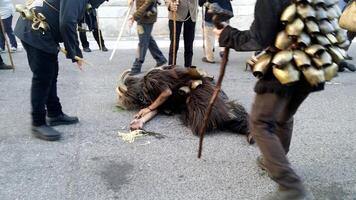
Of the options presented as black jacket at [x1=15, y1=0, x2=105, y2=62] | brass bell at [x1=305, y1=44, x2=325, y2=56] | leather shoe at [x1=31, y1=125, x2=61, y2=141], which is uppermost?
brass bell at [x1=305, y1=44, x2=325, y2=56]

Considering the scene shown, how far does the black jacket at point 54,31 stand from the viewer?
3508 millimetres

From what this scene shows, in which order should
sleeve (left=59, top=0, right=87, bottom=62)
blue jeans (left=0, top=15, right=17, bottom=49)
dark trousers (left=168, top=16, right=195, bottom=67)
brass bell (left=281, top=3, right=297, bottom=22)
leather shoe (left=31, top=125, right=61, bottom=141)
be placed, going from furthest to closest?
blue jeans (left=0, top=15, right=17, bottom=49)
dark trousers (left=168, top=16, right=195, bottom=67)
leather shoe (left=31, top=125, right=61, bottom=141)
sleeve (left=59, top=0, right=87, bottom=62)
brass bell (left=281, top=3, right=297, bottom=22)

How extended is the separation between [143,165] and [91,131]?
0.93 m

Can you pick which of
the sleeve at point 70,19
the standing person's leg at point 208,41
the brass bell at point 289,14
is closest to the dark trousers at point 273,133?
the brass bell at point 289,14

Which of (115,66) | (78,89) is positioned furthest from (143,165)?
(115,66)

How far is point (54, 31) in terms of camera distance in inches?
145

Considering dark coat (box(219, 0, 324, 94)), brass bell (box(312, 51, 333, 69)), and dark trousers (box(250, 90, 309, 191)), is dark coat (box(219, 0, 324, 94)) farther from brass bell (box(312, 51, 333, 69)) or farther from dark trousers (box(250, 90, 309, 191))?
brass bell (box(312, 51, 333, 69))

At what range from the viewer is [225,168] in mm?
3451

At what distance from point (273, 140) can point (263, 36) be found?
0.67m

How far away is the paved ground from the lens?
3.11 m

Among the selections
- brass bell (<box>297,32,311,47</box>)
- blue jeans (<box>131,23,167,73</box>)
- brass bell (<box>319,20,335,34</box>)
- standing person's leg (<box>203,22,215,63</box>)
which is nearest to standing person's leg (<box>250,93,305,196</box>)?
brass bell (<box>297,32,311,47</box>)

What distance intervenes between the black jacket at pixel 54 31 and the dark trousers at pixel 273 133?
5.56 ft

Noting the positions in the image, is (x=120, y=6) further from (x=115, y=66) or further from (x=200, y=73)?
(x=200, y=73)

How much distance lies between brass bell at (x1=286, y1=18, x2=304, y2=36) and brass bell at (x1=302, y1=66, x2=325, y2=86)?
0.23 metres
